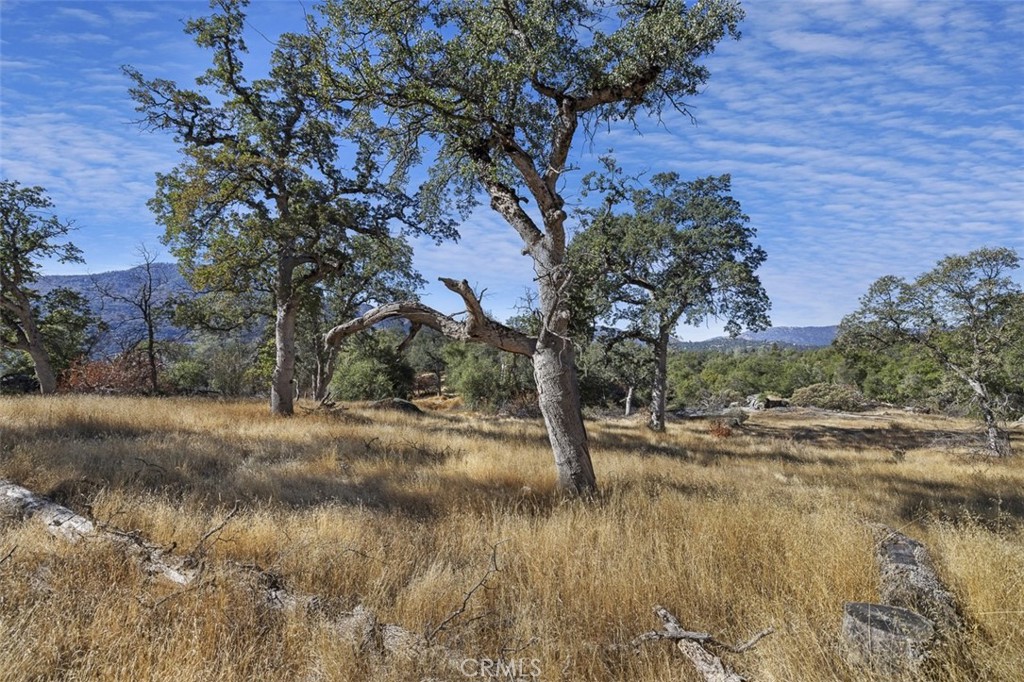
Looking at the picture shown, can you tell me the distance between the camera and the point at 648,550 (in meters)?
4.46

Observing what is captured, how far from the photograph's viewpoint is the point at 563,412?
6703 millimetres

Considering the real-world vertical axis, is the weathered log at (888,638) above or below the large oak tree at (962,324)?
below

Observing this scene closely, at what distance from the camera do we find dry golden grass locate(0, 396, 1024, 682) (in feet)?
9.02

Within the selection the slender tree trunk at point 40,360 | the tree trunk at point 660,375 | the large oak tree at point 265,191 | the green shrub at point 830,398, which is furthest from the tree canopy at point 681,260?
the green shrub at point 830,398

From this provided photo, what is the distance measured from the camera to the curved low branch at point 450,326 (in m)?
6.51

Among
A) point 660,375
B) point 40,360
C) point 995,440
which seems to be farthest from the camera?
point 660,375

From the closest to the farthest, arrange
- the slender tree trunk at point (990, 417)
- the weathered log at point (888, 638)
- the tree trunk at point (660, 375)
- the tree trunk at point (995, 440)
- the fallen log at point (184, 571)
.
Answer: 1. the weathered log at point (888, 638)
2. the fallen log at point (184, 571)
3. the slender tree trunk at point (990, 417)
4. the tree trunk at point (995, 440)
5. the tree trunk at point (660, 375)

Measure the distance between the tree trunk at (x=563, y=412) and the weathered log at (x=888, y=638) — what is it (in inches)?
153

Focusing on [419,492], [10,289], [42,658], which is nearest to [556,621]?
[42,658]

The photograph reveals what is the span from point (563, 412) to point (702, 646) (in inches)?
150

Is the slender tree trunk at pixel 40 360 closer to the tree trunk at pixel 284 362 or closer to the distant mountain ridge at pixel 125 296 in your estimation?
the distant mountain ridge at pixel 125 296

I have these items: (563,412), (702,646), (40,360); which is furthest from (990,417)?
(40,360)

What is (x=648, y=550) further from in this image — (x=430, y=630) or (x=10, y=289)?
(x=10, y=289)

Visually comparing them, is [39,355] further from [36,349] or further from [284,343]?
[284,343]
